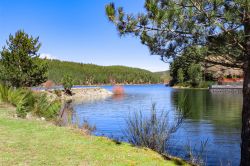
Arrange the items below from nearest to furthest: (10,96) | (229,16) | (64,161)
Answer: (229,16) < (64,161) < (10,96)

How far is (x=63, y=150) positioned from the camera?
712 cm

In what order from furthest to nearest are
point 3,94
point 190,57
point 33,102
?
point 3,94, point 33,102, point 190,57

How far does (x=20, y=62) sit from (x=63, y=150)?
24492 mm

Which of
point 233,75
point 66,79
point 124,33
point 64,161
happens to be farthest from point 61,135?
point 233,75

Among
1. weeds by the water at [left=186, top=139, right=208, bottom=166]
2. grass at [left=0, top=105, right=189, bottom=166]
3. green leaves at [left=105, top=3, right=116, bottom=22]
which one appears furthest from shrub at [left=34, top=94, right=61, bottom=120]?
green leaves at [left=105, top=3, right=116, bottom=22]

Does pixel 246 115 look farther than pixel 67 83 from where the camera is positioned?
No

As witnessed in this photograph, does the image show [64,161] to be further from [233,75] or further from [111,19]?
[233,75]

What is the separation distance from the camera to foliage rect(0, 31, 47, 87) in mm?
29531

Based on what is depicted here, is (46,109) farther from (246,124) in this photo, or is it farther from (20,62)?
(20,62)

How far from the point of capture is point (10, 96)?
16391mm

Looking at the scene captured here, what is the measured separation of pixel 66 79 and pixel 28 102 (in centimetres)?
4247

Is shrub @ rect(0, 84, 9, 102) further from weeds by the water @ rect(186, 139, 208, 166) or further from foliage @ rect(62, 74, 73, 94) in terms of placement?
foliage @ rect(62, 74, 73, 94)

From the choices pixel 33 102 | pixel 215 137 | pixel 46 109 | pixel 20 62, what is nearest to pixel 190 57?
pixel 46 109

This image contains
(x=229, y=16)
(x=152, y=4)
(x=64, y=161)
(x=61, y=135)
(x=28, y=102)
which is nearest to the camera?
(x=229, y=16)
